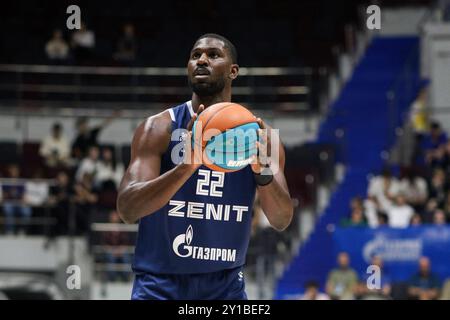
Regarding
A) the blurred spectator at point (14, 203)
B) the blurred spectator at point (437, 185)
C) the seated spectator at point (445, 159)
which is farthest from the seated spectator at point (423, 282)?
the blurred spectator at point (14, 203)

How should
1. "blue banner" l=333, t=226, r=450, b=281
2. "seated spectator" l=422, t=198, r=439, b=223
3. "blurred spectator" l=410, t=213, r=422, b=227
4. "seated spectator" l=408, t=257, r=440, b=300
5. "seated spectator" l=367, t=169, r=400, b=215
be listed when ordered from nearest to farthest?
"seated spectator" l=408, t=257, r=440, b=300
"blue banner" l=333, t=226, r=450, b=281
"blurred spectator" l=410, t=213, r=422, b=227
"seated spectator" l=422, t=198, r=439, b=223
"seated spectator" l=367, t=169, r=400, b=215

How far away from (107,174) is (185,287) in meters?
8.58

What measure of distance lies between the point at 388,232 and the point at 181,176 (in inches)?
308

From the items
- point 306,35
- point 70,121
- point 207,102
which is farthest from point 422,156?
point 207,102

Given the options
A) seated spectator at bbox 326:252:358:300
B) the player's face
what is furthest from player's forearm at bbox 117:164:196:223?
seated spectator at bbox 326:252:358:300

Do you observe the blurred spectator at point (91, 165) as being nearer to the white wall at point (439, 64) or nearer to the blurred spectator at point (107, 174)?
the blurred spectator at point (107, 174)

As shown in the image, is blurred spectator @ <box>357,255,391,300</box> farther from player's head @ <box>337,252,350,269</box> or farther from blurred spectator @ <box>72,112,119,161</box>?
blurred spectator @ <box>72,112,119,161</box>

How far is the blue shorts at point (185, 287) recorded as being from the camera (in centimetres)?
475

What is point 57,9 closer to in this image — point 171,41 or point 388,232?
point 171,41

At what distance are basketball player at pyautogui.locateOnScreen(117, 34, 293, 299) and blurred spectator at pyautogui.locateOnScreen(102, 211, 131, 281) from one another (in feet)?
23.3

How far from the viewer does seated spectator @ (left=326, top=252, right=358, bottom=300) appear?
11070 millimetres

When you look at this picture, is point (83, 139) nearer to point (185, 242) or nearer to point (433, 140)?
point (433, 140)

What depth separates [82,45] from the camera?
1614 centimetres

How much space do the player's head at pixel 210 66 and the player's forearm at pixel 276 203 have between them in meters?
0.55
